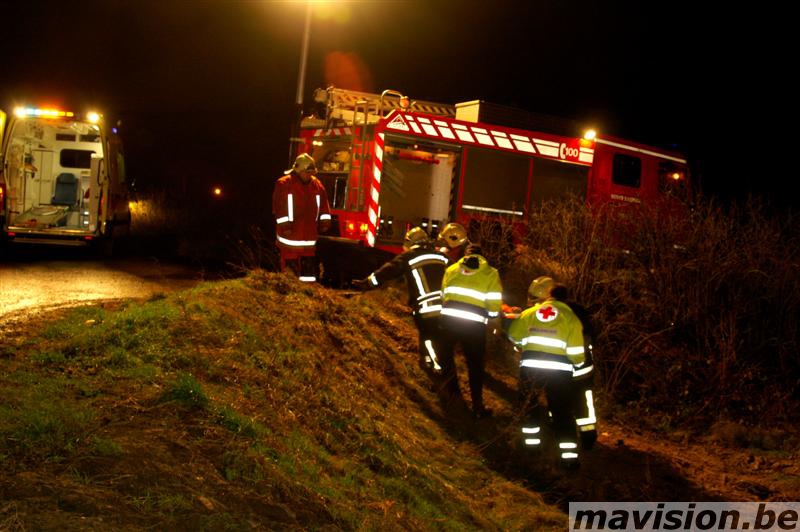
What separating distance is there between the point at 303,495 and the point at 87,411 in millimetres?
1209

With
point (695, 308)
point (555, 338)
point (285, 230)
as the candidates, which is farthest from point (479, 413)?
point (695, 308)

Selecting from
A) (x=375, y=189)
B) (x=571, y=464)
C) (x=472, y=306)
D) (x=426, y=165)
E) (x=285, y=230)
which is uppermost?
(x=426, y=165)

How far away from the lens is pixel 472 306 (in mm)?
6844

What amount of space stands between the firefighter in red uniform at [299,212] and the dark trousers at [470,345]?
6.23 feet

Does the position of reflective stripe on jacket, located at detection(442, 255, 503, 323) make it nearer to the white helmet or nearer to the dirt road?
the white helmet

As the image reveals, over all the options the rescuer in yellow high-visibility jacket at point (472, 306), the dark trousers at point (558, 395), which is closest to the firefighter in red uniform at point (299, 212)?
the rescuer in yellow high-visibility jacket at point (472, 306)

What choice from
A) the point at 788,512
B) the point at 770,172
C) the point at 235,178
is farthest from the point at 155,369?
the point at 770,172

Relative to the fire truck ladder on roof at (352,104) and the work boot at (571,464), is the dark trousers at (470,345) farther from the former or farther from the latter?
the fire truck ladder on roof at (352,104)

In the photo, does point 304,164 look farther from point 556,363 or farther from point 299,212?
point 556,363

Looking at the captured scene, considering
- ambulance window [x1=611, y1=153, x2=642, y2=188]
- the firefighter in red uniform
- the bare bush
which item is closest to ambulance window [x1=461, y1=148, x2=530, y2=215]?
ambulance window [x1=611, y1=153, x2=642, y2=188]

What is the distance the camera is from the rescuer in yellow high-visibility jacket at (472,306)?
6824mm

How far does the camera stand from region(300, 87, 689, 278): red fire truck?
11039 mm

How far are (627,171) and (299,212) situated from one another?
772 centimetres

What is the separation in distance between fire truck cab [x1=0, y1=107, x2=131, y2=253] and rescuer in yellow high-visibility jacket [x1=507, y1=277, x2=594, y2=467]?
26.8 feet
